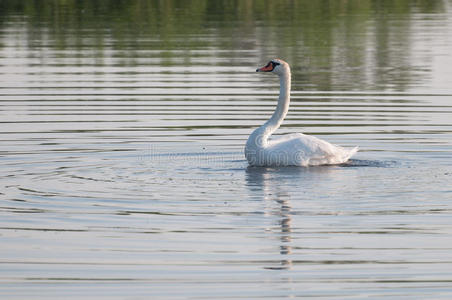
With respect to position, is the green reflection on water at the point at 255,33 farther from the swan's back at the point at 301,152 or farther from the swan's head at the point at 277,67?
the swan's back at the point at 301,152

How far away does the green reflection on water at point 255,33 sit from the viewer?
28078mm

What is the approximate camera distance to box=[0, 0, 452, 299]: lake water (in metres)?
9.62

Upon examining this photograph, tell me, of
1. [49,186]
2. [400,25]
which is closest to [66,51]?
[400,25]

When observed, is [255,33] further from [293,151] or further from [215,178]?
[215,178]

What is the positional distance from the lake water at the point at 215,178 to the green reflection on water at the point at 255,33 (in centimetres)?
20

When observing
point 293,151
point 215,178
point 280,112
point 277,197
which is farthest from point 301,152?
point 277,197

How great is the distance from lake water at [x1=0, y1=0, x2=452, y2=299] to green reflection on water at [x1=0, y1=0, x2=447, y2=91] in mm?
200

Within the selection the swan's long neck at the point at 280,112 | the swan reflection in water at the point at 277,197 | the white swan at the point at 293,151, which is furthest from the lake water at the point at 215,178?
the swan's long neck at the point at 280,112

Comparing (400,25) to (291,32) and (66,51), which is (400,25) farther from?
(66,51)

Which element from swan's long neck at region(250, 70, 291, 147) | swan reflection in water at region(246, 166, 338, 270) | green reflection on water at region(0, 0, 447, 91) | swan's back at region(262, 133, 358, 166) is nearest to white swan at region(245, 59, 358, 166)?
swan's back at region(262, 133, 358, 166)

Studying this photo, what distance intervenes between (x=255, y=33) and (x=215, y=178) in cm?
2403

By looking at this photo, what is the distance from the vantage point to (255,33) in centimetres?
3766

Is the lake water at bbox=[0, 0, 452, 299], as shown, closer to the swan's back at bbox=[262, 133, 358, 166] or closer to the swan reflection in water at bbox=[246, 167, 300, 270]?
the swan reflection in water at bbox=[246, 167, 300, 270]

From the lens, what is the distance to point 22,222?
37.9ft
